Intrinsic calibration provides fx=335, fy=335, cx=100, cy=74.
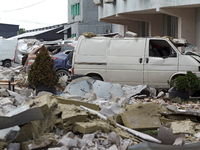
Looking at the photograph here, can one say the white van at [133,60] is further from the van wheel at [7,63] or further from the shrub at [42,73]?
the van wheel at [7,63]

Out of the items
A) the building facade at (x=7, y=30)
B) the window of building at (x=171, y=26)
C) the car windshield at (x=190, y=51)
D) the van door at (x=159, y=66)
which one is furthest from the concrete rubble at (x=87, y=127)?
the building facade at (x=7, y=30)

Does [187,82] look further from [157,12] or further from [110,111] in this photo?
[157,12]

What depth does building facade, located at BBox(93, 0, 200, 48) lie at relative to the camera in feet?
54.7

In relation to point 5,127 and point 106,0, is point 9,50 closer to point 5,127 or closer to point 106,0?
point 106,0

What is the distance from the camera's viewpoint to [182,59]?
1081 centimetres

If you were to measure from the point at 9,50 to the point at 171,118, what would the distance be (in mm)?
19166

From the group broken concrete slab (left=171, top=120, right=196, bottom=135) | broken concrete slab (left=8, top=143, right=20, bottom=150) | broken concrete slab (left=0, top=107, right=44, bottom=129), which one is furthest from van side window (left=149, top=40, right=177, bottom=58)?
broken concrete slab (left=8, top=143, right=20, bottom=150)

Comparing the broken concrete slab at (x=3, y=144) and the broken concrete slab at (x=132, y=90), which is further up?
the broken concrete slab at (x=132, y=90)

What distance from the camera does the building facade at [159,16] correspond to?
16688mm

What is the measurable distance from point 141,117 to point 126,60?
4.63 metres

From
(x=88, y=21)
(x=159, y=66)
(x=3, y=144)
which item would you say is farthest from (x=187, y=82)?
(x=88, y=21)

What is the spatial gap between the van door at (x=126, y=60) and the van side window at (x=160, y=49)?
1.13ft

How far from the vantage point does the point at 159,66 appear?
36.0 ft

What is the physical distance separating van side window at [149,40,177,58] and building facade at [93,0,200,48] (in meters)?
4.20
